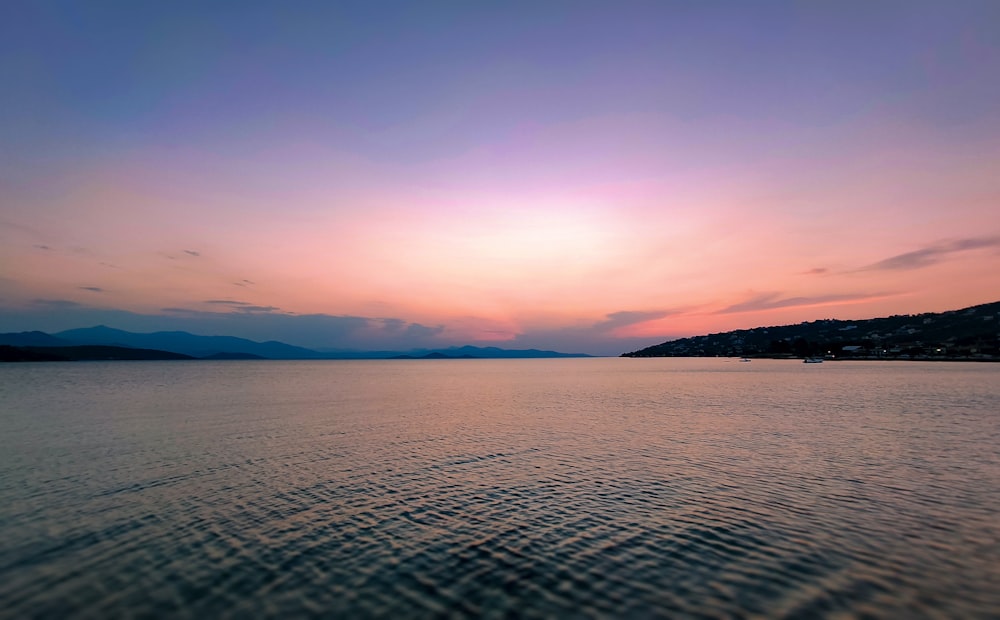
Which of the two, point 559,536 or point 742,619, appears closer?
point 742,619

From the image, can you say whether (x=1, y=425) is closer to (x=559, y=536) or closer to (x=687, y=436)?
(x=559, y=536)

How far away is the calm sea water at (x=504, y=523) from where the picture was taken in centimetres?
1653

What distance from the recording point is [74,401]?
88.2 metres

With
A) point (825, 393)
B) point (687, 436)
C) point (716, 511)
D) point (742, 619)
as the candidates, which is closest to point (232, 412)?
point (687, 436)

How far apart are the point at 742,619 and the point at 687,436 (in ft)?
124

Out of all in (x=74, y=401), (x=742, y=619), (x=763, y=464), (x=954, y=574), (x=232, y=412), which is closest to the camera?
(x=742, y=619)

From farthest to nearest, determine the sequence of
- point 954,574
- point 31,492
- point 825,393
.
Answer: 1. point 825,393
2. point 31,492
3. point 954,574

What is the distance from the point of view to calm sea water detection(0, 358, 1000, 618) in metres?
16.5

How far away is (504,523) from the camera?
79.6ft

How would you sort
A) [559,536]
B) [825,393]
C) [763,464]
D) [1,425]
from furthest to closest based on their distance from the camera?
1. [825,393]
2. [1,425]
3. [763,464]
4. [559,536]

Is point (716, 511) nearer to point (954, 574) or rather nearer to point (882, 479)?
point (954, 574)

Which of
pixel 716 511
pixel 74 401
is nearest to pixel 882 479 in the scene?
pixel 716 511

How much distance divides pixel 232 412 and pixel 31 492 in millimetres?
45860

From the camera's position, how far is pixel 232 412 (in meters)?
73.7
